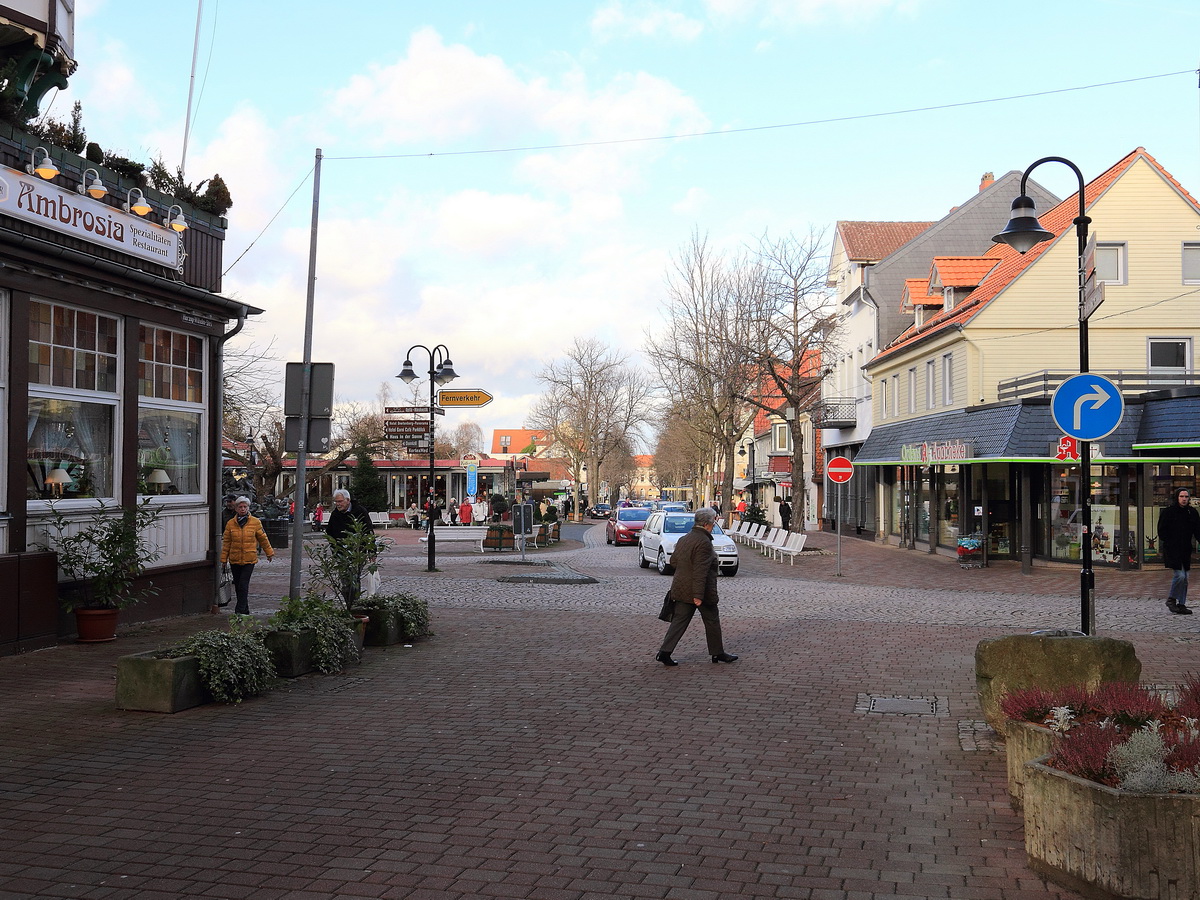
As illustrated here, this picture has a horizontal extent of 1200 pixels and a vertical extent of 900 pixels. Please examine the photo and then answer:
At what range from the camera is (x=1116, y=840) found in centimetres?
436

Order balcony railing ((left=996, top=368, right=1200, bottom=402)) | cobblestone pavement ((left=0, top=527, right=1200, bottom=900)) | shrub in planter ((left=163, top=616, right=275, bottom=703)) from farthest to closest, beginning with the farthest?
balcony railing ((left=996, top=368, right=1200, bottom=402))
shrub in planter ((left=163, top=616, right=275, bottom=703))
cobblestone pavement ((left=0, top=527, right=1200, bottom=900))

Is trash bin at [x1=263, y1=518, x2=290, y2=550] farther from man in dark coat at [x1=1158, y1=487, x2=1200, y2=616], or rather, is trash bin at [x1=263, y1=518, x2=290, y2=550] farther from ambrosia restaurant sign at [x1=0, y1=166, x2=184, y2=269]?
man in dark coat at [x1=1158, y1=487, x2=1200, y2=616]

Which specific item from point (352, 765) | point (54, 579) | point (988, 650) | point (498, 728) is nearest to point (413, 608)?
point (54, 579)

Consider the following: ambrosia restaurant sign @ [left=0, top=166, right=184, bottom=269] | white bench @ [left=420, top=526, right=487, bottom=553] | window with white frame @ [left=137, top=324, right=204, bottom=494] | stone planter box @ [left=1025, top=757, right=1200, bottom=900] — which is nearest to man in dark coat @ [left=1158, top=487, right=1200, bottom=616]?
stone planter box @ [left=1025, top=757, right=1200, bottom=900]

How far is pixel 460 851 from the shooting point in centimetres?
516

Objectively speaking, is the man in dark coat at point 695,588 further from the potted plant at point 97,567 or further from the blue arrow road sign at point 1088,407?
the potted plant at point 97,567

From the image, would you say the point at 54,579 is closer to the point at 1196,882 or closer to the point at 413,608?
the point at 413,608

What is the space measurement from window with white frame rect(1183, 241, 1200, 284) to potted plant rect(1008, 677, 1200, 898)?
26962mm

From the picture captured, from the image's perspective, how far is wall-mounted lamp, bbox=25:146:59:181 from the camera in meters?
11.1

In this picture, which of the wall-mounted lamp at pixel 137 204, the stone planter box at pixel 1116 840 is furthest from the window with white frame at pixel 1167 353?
the stone planter box at pixel 1116 840

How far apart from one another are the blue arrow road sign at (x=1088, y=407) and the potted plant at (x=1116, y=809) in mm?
4880

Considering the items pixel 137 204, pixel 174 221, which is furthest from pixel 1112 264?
pixel 137 204

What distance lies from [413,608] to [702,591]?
356 cm

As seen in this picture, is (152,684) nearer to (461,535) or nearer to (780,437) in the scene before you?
(461,535)
